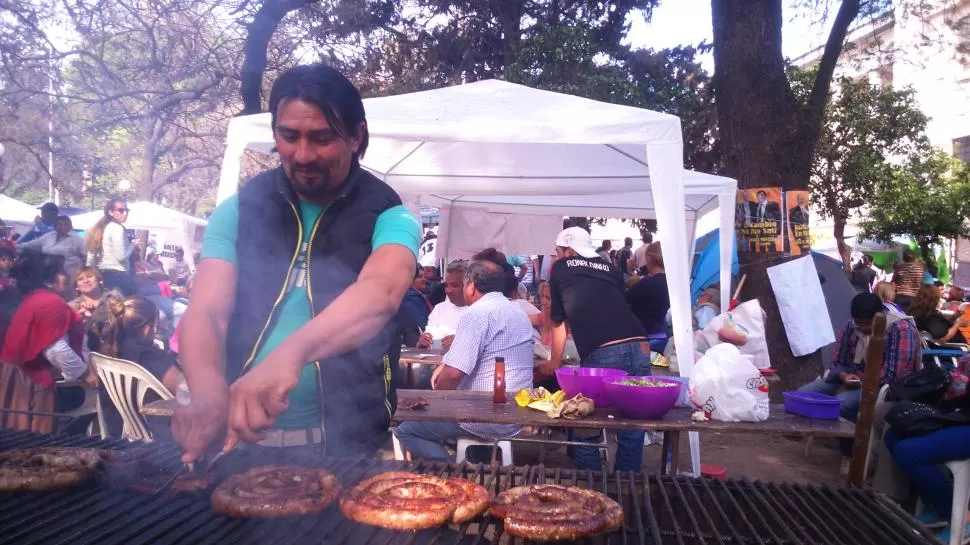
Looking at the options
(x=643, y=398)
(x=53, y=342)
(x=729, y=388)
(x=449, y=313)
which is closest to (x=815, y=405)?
(x=729, y=388)

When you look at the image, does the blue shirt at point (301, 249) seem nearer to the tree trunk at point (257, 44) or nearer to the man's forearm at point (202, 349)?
the man's forearm at point (202, 349)

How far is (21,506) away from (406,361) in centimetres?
417

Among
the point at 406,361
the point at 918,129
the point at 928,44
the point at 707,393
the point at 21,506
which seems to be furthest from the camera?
the point at 918,129

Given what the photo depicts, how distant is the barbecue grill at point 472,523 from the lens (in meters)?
1.70

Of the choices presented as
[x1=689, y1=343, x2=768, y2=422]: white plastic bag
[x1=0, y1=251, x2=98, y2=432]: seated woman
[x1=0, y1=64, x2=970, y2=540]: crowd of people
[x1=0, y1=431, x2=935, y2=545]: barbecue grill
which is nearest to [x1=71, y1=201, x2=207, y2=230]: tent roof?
[x1=0, y1=64, x2=970, y2=540]: crowd of people

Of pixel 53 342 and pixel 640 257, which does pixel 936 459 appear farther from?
pixel 640 257

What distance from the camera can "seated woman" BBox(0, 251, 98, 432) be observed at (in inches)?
181

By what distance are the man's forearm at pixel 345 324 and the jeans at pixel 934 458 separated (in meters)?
3.74

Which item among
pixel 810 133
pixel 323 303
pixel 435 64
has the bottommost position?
pixel 323 303

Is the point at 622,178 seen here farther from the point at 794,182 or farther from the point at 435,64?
the point at 435,64

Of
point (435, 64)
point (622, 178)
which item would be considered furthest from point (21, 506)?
point (435, 64)

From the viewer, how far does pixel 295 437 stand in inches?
82.7

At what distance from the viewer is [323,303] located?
1.85 meters

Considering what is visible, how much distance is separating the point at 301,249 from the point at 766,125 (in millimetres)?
6529
